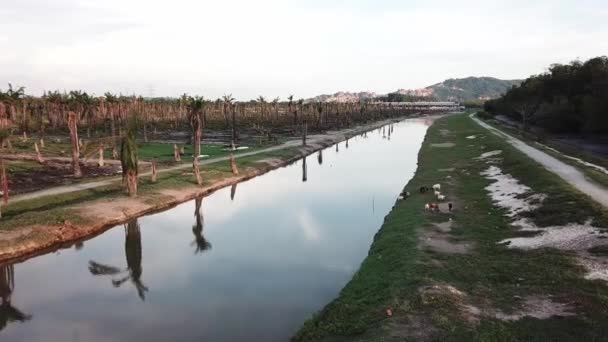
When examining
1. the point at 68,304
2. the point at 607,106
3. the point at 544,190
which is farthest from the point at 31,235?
the point at 607,106

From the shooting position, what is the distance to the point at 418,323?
15.1m

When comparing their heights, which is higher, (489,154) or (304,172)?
(489,154)

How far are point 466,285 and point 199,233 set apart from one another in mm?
20513

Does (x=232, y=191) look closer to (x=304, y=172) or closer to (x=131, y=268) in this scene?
(x=304, y=172)

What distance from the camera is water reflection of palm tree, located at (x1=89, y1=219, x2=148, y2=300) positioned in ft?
79.7

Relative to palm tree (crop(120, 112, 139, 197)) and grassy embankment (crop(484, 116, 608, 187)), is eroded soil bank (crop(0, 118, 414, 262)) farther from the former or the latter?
grassy embankment (crop(484, 116, 608, 187))

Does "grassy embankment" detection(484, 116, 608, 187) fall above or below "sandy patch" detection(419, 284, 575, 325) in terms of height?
above

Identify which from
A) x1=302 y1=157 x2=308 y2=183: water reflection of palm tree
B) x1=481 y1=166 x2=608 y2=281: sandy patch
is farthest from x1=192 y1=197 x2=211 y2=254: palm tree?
x1=481 y1=166 x2=608 y2=281: sandy patch

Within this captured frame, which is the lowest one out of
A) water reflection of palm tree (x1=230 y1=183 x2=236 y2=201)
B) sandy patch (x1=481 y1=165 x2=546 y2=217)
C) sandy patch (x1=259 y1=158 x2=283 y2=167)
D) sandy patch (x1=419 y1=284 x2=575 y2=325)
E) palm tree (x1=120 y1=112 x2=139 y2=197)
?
water reflection of palm tree (x1=230 y1=183 x2=236 y2=201)

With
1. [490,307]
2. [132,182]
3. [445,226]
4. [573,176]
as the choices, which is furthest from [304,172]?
[490,307]

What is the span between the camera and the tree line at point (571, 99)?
234 feet

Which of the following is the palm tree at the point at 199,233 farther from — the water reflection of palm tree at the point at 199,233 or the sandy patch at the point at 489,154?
the sandy patch at the point at 489,154

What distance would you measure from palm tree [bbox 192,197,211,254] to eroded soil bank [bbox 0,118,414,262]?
2.49m

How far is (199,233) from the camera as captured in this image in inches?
1339
